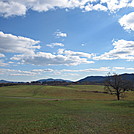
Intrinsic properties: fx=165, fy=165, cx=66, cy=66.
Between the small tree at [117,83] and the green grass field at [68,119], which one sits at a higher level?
the small tree at [117,83]

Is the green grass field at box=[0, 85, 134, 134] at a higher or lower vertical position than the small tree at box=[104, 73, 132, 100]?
lower

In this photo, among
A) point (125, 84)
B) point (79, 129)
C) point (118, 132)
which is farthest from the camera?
point (125, 84)

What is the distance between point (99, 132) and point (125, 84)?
42.3m

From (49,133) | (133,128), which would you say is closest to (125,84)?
(133,128)

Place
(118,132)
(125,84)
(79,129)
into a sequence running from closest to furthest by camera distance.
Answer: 1. (118,132)
2. (79,129)
3. (125,84)

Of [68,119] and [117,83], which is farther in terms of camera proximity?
[117,83]

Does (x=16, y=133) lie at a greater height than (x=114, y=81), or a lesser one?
lesser

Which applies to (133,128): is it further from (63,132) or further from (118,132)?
(63,132)

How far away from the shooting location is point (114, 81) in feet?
171

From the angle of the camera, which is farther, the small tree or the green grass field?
the small tree

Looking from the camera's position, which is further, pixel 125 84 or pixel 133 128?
pixel 125 84

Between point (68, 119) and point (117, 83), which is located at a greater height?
point (117, 83)

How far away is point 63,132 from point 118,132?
3997 millimetres

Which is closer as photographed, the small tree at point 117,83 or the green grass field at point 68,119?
the green grass field at point 68,119
